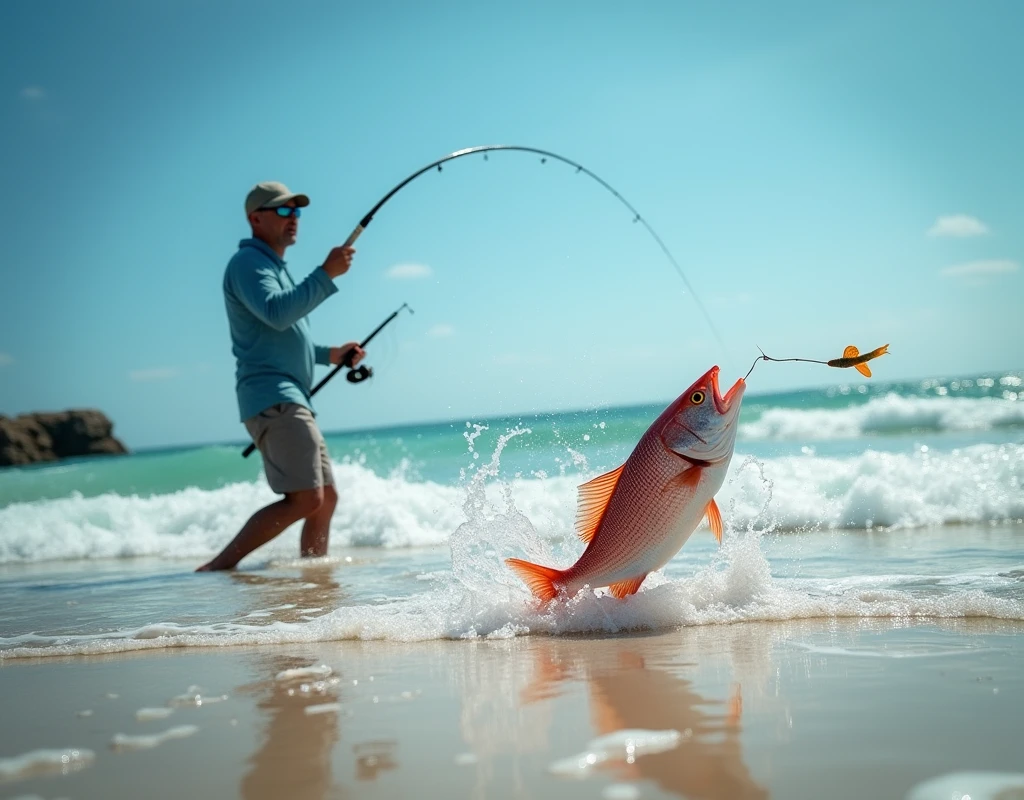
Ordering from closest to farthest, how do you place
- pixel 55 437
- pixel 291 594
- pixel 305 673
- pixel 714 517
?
1. pixel 305 673
2. pixel 714 517
3. pixel 291 594
4. pixel 55 437

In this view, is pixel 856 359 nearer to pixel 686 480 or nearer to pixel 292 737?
pixel 686 480

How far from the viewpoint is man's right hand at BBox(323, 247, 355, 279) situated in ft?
19.5

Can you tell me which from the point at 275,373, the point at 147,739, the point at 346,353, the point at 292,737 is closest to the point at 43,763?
the point at 147,739

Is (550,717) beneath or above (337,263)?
beneath

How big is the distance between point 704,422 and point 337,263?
10.6 ft

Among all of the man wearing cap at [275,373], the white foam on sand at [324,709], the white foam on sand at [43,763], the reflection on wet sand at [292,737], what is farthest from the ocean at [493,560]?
the white foam on sand at [43,763]

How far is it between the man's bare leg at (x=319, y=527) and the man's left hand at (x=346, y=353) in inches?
37.2

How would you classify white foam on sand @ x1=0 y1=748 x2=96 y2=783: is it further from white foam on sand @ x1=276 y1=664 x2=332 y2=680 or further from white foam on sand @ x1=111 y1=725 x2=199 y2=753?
white foam on sand @ x1=276 y1=664 x2=332 y2=680

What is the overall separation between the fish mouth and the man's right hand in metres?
3.14

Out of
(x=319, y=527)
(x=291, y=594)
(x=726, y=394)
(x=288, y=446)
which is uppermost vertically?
(x=726, y=394)

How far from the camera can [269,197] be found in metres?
6.46

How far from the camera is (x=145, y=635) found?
14.6 feet

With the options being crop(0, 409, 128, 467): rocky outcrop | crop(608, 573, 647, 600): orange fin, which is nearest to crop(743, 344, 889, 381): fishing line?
crop(608, 573, 647, 600): orange fin

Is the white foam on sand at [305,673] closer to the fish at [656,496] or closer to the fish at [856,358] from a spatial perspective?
the fish at [656,496]
